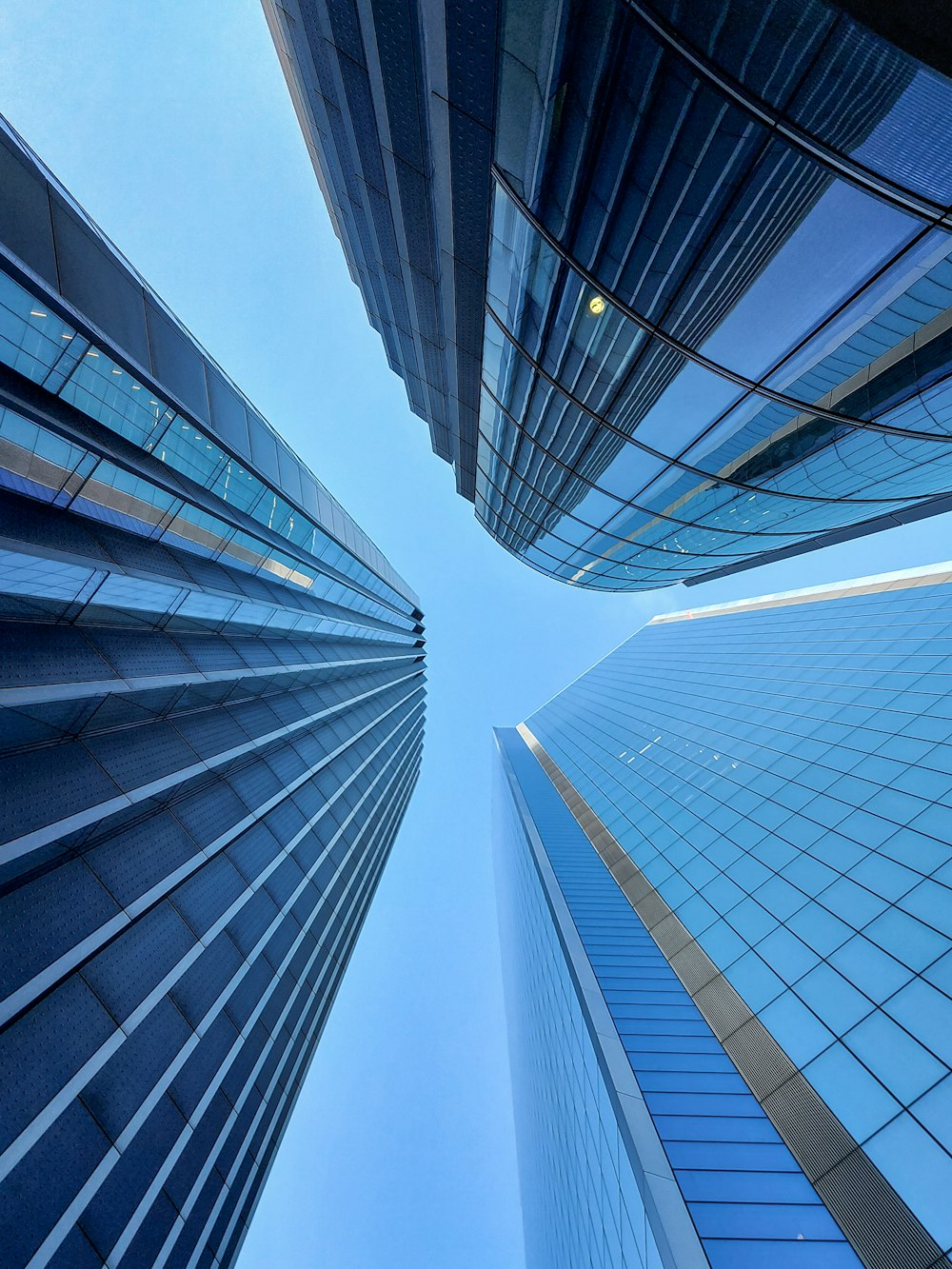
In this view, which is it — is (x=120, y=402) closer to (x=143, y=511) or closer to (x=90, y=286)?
(x=90, y=286)

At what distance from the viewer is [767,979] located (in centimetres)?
1465

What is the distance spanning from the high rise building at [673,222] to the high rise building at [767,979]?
1057cm

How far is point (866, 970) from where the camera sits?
1224 centimetres

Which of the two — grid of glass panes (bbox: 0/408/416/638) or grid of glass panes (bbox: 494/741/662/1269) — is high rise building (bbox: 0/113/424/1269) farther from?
grid of glass panes (bbox: 494/741/662/1269)

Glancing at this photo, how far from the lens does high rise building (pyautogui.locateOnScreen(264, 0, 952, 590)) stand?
532 cm

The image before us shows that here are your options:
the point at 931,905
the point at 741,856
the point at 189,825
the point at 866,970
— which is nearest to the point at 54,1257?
the point at 189,825

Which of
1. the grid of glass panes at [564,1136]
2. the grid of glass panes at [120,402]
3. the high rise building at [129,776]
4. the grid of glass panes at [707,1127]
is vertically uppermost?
the grid of glass panes at [120,402]

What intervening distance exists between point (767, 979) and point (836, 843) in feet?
15.9

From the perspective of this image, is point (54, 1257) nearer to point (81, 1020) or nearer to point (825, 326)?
point (81, 1020)

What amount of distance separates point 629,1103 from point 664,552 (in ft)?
57.4

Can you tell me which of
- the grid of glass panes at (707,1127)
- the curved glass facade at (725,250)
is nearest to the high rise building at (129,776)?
the curved glass facade at (725,250)

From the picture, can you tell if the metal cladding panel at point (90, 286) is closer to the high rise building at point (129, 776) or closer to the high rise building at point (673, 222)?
the high rise building at point (129, 776)

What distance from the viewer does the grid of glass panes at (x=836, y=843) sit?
10289mm

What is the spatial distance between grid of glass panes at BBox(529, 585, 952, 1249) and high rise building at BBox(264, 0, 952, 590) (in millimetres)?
10012
